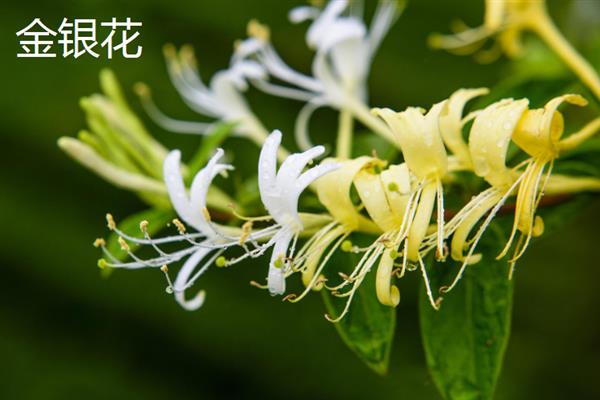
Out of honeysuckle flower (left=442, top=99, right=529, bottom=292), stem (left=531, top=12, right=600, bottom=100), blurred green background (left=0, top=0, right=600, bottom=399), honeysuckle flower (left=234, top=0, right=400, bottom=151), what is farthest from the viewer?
blurred green background (left=0, top=0, right=600, bottom=399)

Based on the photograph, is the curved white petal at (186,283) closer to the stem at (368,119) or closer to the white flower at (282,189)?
the white flower at (282,189)

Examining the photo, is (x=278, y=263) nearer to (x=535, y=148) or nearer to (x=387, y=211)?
(x=387, y=211)

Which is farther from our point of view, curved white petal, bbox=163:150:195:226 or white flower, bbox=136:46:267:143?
white flower, bbox=136:46:267:143

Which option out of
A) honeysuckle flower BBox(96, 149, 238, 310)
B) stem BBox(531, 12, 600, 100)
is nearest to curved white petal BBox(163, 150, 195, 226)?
honeysuckle flower BBox(96, 149, 238, 310)

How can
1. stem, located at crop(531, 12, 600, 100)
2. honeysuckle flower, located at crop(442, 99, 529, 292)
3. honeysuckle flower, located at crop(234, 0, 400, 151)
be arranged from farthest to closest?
honeysuckle flower, located at crop(234, 0, 400, 151) → stem, located at crop(531, 12, 600, 100) → honeysuckle flower, located at crop(442, 99, 529, 292)

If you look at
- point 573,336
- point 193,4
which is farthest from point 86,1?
point 573,336

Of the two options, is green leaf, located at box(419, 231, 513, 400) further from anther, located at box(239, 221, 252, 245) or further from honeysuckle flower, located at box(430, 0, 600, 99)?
honeysuckle flower, located at box(430, 0, 600, 99)

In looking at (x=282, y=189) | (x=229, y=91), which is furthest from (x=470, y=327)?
(x=229, y=91)
